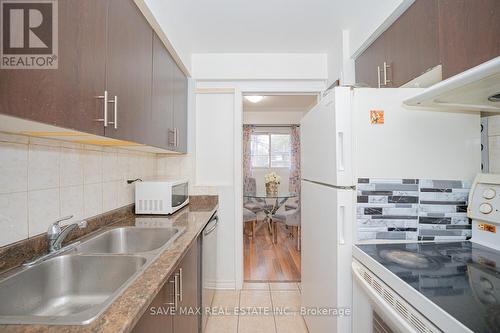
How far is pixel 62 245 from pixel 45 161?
1.40ft

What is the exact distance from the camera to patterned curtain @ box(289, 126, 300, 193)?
5.13m

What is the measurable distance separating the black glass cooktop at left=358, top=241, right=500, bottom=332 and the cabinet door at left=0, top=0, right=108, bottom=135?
4.26ft

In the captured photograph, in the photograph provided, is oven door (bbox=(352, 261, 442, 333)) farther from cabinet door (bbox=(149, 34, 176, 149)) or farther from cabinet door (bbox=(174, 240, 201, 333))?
cabinet door (bbox=(149, 34, 176, 149))

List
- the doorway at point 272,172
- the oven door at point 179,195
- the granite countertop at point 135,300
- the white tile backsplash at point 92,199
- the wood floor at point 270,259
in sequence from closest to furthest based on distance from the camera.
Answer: the granite countertop at point 135,300 < the white tile backsplash at point 92,199 < the oven door at point 179,195 < the wood floor at point 270,259 < the doorway at point 272,172

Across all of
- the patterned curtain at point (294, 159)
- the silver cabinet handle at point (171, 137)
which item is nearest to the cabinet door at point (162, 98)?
the silver cabinet handle at point (171, 137)

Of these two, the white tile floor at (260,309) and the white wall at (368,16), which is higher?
the white wall at (368,16)

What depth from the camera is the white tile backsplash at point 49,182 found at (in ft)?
3.02

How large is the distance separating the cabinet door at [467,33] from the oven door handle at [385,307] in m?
0.94

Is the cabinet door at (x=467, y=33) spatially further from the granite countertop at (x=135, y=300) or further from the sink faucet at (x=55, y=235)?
the sink faucet at (x=55, y=235)

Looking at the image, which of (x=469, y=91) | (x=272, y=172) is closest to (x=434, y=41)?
(x=469, y=91)

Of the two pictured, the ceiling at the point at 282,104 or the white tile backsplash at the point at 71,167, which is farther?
the ceiling at the point at 282,104

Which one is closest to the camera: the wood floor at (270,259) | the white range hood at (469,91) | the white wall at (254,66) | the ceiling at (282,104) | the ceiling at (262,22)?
the white range hood at (469,91)

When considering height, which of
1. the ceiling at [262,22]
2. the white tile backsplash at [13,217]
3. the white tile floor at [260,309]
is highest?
the ceiling at [262,22]

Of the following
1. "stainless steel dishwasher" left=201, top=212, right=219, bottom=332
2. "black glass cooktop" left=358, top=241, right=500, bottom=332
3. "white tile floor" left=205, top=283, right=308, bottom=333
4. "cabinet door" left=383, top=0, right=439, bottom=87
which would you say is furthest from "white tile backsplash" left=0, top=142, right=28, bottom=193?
"cabinet door" left=383, top=0, right=439, bottom=87
